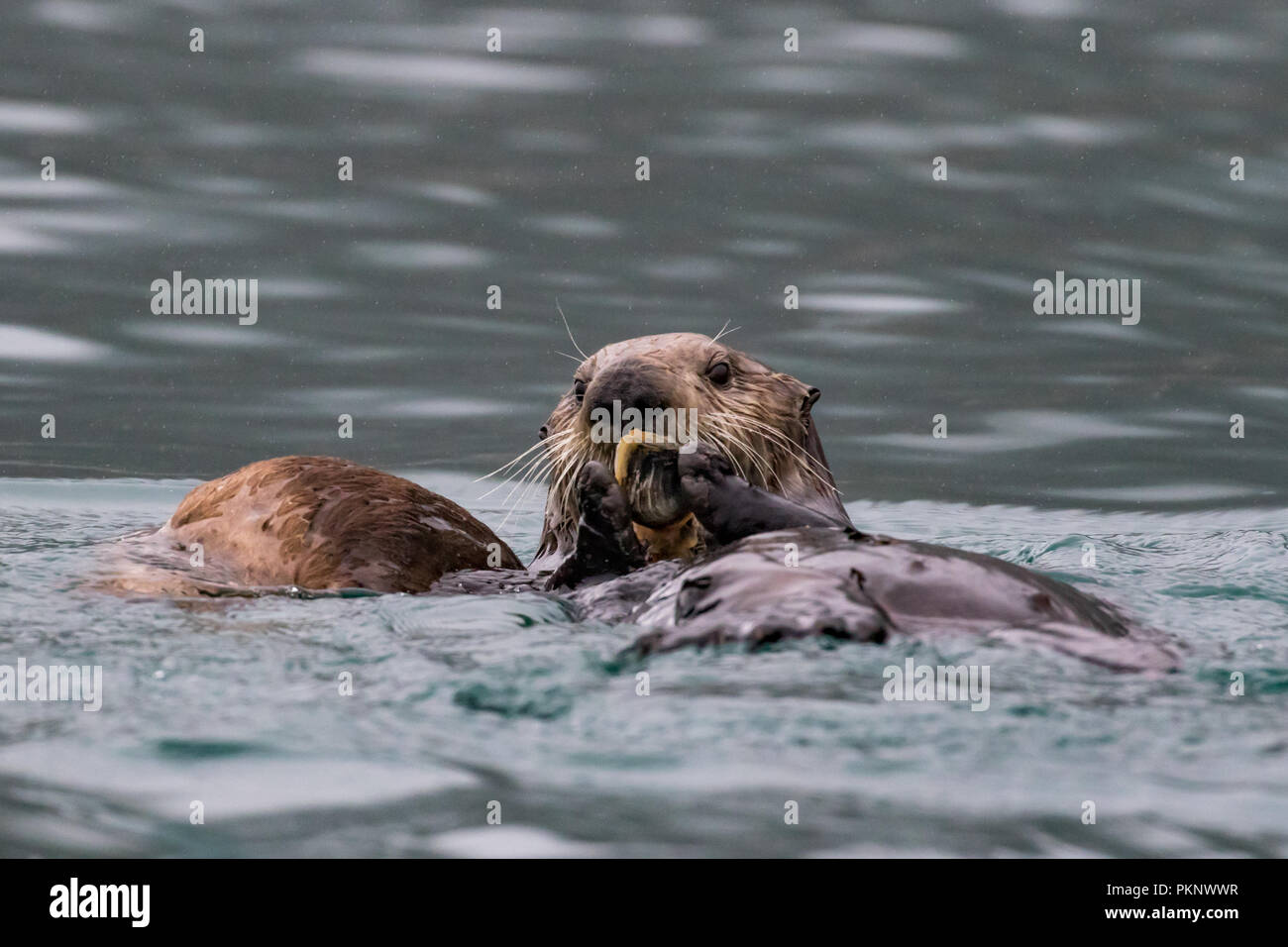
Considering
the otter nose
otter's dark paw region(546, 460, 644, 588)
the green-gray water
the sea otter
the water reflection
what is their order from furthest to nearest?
the water reflection, the otter nose, otter's dark paw region(546, 460, 644, 588), the sea otter, the green-gray water

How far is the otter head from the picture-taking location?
5.07 meters

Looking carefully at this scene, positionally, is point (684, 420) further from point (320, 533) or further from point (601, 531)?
point (320, 533)

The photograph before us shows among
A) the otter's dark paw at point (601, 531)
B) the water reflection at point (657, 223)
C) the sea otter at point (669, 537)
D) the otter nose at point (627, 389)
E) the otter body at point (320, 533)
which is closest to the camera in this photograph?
the sea otter at point (669, 537)

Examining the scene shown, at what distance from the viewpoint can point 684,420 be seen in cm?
515

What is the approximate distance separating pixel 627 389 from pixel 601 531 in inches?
17.2

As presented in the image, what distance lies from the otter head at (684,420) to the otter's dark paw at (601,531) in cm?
24

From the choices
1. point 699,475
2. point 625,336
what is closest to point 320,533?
point 699,475

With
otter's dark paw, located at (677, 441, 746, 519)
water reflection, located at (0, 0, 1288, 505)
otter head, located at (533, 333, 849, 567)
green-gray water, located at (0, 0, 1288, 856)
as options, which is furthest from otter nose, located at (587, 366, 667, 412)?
water reflection, located at (0, 0, 1288, 505)

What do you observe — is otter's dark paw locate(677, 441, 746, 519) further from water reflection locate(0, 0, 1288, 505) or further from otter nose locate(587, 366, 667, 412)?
water reflection locate(0, 0, 1288, 505)

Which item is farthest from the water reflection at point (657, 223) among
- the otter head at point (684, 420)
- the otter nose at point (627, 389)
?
the otter nose at point (627, 389)

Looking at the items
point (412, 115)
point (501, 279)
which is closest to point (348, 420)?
point (501, 279)

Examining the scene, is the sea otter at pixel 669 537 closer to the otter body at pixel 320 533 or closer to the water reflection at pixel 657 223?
the otter body at pixel 320 533

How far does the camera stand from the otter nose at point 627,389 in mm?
5008

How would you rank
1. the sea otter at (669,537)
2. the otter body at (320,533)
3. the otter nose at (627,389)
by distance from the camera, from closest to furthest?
the sea otter at (669,537), the otter nose at (627,389), the otter body at (320,533)
